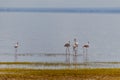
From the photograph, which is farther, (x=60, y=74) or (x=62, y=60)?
(x=62, y=60)

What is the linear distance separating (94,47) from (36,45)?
8.16 metres

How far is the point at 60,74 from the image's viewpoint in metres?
36.8

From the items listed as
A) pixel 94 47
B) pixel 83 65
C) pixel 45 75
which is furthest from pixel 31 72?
pixel 94 47

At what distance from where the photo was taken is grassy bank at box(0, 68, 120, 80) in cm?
3522

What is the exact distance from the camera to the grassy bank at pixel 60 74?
116 feet

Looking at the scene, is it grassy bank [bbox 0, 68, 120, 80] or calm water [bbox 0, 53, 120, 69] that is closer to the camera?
grassy bank [bbox 0, 68, 120, 80]

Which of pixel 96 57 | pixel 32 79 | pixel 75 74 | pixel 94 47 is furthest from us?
pixel 94 47

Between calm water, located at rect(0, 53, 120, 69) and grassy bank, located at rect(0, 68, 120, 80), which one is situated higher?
calm water, located at rect(0, 53, 120, 69)

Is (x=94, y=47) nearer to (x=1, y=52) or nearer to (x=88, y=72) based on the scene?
(x=1, y=52)

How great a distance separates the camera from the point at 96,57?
2121 inches

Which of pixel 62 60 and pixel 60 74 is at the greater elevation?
pixel 62 60

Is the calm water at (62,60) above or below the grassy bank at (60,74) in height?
above

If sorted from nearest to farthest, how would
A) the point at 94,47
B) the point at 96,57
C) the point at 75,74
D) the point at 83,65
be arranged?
the point at 75,74, the point at 83,65, the point at 96,57, the point at 94,47

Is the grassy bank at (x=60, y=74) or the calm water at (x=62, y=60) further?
the calm water at (x=62, y=60)
